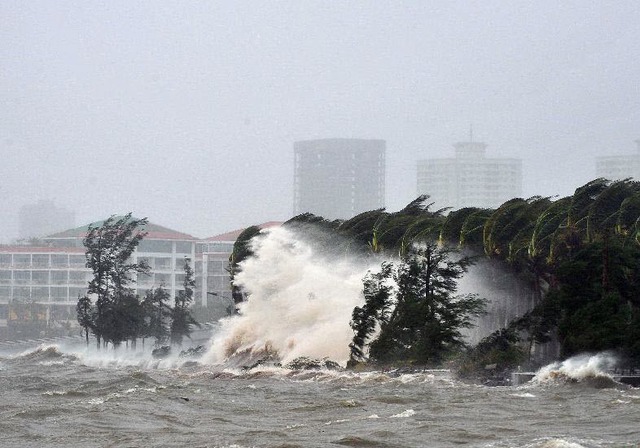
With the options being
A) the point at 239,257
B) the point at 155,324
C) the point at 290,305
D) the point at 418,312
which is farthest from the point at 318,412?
the point at 155,324

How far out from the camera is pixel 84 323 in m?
88.1

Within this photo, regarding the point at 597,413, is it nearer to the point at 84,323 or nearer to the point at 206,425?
the point at 206,425

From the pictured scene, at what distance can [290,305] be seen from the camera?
65125 millimetres

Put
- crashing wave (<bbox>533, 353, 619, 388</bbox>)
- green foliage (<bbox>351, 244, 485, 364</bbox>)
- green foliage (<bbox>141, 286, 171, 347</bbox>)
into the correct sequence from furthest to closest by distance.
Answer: green foliage (<bbox>141, 286, 171, 347</bbox>), green foliage (<bbox>351, 244, 485, 364</bbox>), crashing wave (<bbox>533, 353, 619, 388</bbox>)

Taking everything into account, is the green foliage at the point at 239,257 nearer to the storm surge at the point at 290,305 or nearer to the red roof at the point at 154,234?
the storm surge at the point at 290,305

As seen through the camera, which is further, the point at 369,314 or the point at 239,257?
the point at 239,257

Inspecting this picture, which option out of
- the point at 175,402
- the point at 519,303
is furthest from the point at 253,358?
the point at 175,402

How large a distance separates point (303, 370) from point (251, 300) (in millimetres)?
15381

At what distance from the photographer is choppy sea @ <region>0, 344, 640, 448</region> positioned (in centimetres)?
2969

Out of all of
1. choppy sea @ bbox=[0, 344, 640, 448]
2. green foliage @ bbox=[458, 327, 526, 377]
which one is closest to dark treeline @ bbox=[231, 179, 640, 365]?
green foliage @ bbox=[458, 327, 526, 377]

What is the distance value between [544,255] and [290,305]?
16588mm

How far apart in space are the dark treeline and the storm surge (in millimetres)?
2020

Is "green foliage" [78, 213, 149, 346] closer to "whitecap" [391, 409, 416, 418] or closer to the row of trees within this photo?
the row of trees

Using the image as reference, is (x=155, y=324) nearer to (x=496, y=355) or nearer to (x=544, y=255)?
(x=544, y=255)
